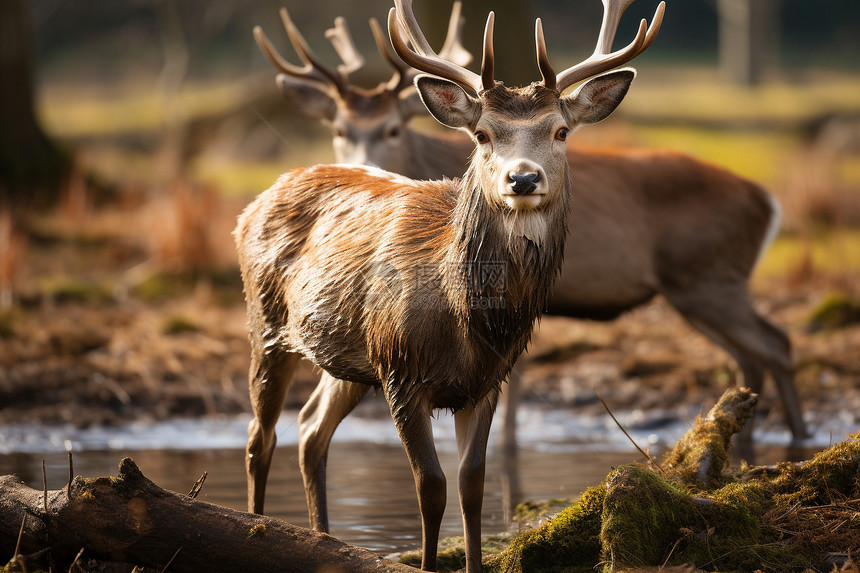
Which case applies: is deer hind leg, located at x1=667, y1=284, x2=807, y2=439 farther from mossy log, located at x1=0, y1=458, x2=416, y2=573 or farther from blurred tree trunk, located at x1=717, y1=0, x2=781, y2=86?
blurred tree trunk, located at x1=717, y1=0, x2=781, y2=86

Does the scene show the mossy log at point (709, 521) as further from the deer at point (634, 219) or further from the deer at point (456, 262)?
the deer at point (634, 219)

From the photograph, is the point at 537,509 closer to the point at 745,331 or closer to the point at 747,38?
the point at 745,331

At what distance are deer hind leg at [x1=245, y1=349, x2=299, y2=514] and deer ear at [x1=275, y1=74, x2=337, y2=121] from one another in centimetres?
354

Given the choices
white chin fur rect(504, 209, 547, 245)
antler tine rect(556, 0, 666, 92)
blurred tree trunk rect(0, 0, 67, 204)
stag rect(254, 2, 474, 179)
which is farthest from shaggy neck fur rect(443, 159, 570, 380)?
blurred tree trunk rect(0, 0, 67, 204)

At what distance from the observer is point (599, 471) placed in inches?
312

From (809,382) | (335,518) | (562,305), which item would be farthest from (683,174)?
(335,518)

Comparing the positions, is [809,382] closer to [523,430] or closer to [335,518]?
[523,430]

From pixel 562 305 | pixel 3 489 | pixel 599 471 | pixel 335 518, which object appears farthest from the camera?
pixel 562 305

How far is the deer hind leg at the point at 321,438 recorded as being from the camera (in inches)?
241

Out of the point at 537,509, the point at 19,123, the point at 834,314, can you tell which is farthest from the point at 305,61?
the point at 19,123

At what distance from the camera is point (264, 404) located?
241 inches

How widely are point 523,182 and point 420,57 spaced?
91cm

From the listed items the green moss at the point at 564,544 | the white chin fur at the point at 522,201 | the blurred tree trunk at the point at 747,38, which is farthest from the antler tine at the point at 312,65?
the blurred tree trunk at the point at 747,38

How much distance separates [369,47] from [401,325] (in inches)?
1085
